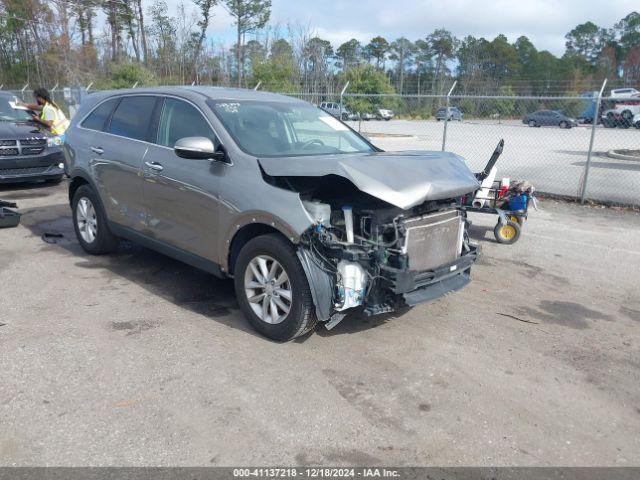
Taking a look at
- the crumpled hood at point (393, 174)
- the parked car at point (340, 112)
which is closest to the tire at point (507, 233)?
the crumpled hood at point (393, 174)

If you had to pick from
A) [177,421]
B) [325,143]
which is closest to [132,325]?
[177,421]

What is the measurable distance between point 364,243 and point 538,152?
1873 cm

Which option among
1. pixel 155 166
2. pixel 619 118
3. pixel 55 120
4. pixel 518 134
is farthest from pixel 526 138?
pixel 155 166

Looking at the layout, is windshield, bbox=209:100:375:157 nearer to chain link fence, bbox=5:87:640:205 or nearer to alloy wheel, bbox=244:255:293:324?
alloy wheel, bbox=244:255:293:324

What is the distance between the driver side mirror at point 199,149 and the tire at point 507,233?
4.52 m

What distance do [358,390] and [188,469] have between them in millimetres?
1239

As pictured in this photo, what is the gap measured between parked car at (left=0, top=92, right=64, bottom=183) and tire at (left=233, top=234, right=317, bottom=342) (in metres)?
7.32

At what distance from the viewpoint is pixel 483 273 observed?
241 inches

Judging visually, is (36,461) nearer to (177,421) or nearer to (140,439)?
(140,439)

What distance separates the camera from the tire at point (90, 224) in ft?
19.6

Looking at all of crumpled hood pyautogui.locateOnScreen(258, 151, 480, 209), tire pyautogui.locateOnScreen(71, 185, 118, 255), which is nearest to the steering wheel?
crumpled hood pyautogui.locateOnScreen(258, 151, 480, 209)

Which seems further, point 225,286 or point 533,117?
point 533,117

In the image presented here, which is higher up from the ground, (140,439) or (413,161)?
(413,161)

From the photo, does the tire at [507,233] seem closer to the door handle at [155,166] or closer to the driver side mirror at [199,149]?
the driver side mirror at [199,149]
